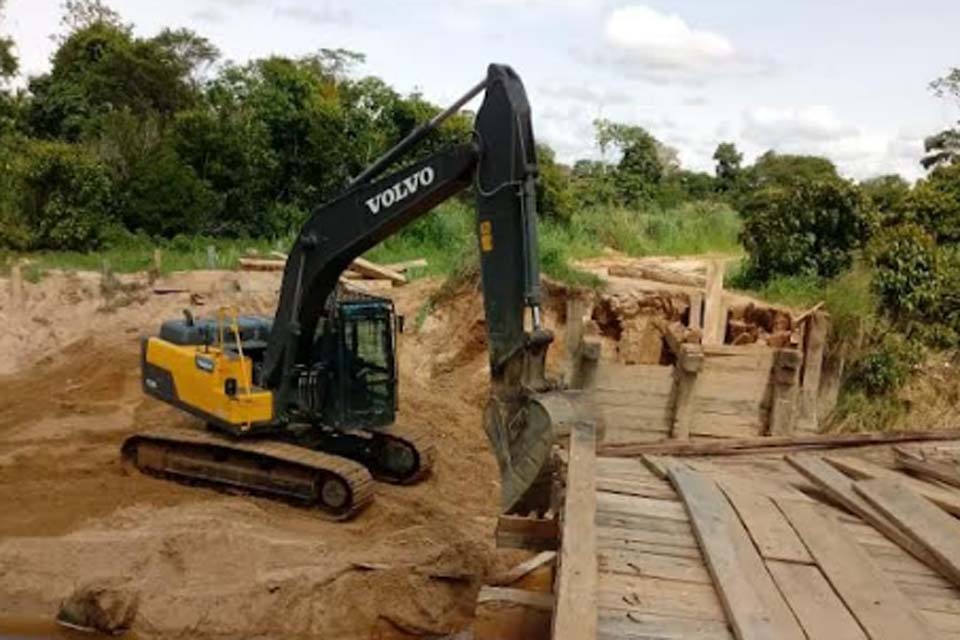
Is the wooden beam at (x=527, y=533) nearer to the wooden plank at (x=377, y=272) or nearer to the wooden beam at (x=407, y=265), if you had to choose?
the wooden plank at (x=377, y=272)

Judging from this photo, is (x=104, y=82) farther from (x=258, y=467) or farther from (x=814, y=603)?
(x=814, y=603)

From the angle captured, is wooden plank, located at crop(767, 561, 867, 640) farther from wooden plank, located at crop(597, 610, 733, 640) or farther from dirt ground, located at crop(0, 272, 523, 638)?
dirt ground, located at crop(0, 272, 523, 638)

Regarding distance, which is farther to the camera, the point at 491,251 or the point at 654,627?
the point at 491,251

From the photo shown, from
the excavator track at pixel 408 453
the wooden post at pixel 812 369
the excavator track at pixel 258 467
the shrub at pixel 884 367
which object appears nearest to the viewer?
the wooden post at pixel 812 369

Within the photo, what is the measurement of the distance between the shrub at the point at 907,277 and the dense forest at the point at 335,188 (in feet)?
0.08

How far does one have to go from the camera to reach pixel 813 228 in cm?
1298

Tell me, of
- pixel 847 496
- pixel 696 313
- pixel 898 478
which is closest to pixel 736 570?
pixel 847 496

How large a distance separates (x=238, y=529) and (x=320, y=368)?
2.08 metres

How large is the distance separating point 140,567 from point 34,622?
0.92 meters

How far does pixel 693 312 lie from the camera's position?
36.2ft

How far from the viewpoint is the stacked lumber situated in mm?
3158

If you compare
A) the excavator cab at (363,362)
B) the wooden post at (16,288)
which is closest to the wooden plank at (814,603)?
the excavator cab at (363,362)

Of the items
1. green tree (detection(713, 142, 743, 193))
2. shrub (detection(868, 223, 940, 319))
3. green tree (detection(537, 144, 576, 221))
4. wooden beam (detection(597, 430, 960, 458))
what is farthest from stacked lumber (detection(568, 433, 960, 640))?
green tree (detection(713, 142, 743, 193))

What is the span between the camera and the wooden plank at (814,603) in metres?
3.05
